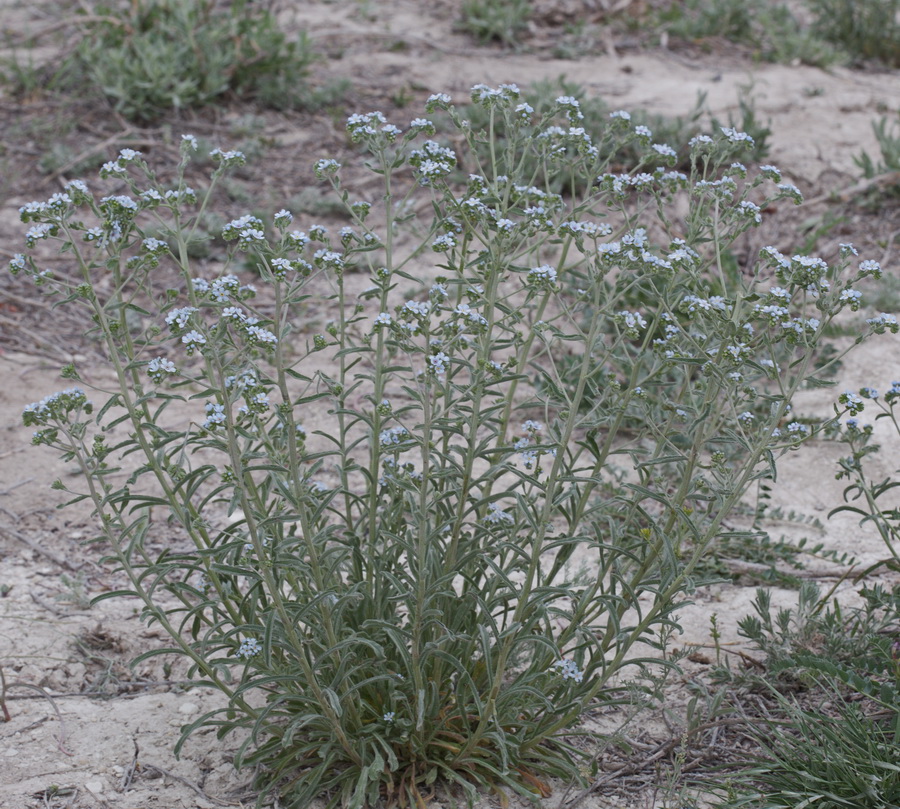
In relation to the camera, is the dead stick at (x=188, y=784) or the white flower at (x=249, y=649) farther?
the dead stick at (x=188, y=784)

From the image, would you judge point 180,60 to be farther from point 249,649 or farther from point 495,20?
point 249,649

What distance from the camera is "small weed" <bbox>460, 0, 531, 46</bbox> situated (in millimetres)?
9055

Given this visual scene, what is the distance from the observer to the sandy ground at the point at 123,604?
2.92 metres

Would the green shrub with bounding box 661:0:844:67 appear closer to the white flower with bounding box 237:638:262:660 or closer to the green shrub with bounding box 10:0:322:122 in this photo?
the green shrub with bounding box 10:0:322:122

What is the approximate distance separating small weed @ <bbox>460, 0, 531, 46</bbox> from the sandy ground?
1237 millimetres

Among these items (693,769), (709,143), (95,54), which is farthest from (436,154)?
(95,54)

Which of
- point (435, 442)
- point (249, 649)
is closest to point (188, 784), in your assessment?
point (249, 649)

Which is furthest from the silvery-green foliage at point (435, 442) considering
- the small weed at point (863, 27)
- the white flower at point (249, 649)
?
the small weed at point (863, 27)

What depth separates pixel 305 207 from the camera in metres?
6.75

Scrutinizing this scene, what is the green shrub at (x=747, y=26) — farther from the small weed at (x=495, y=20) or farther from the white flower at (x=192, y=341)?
the white flower at (x=192, y=341)

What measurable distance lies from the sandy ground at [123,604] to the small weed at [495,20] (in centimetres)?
124

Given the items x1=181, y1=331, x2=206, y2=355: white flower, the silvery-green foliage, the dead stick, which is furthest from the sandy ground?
x1=181, y1=331, x2=206, y2=355: white flower

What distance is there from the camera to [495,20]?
9.05 m

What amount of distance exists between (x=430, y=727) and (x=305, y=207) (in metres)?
4.67
